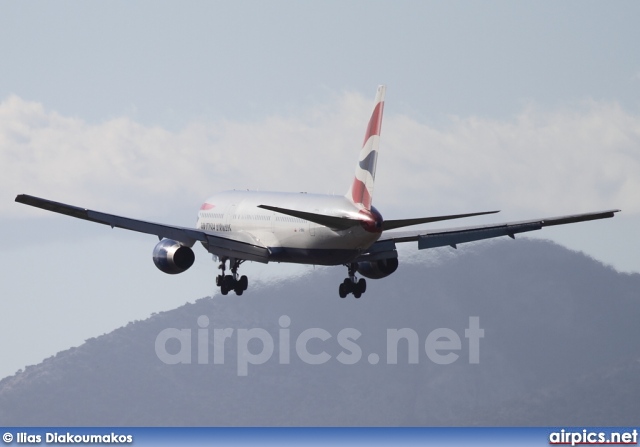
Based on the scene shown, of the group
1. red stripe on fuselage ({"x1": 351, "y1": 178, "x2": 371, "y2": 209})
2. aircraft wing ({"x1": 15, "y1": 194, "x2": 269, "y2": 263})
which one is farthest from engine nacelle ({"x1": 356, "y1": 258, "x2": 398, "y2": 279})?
red stripe on fuselage ({"x1": 351, "y1": 178, "x2": 371, "y2": 209})

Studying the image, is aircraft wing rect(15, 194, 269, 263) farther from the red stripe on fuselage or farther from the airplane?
the red stripe on fuselage

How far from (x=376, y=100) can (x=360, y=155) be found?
345 centimetres

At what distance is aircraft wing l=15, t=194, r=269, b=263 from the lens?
77.1m

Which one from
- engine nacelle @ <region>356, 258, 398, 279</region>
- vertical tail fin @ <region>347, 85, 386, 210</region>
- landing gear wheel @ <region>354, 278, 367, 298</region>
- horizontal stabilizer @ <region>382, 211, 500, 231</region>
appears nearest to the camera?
horizontal stabilizer @ <region>382, 211, 500, 231</region>

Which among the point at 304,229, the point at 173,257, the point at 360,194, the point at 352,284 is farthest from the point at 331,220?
the point at 352,284

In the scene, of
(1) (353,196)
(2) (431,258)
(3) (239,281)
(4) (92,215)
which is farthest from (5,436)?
(2) (431,258)

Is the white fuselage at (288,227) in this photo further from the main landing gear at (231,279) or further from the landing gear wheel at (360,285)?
the landing gear wheel at (360,285)

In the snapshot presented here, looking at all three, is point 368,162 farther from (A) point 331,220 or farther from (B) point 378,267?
(B) point 378,267

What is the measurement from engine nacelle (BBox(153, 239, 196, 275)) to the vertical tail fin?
12364 millimetres

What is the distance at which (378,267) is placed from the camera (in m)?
87.9

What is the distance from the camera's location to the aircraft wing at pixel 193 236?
7706cm

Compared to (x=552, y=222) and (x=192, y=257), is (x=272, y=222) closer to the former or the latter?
(x=192, y=257)

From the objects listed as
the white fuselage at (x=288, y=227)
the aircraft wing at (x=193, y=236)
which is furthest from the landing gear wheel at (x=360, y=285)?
the aircraft wing at (x=193, y=236)

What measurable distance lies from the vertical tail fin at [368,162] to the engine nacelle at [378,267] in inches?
417
